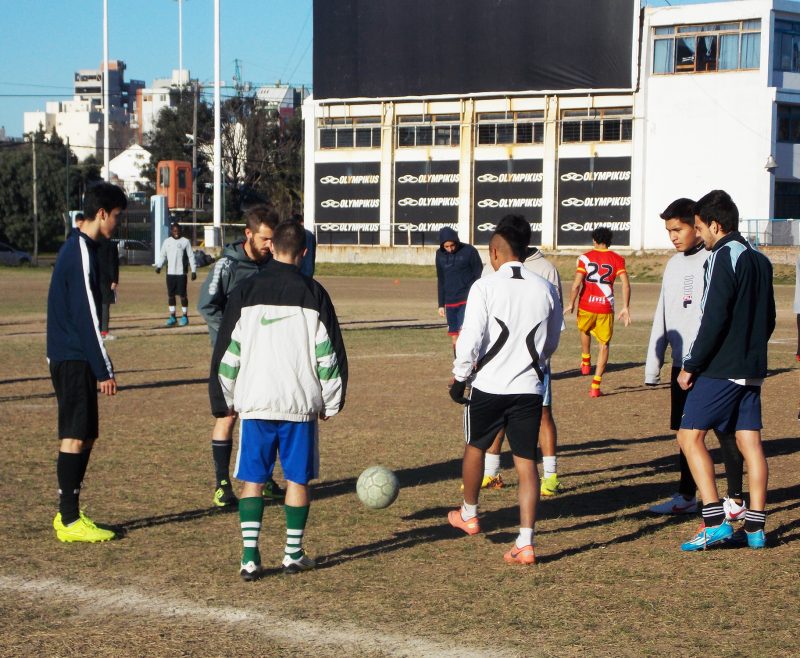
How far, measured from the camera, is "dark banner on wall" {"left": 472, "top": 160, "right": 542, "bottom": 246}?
198 ft

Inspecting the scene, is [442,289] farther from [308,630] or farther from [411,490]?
[308,630]

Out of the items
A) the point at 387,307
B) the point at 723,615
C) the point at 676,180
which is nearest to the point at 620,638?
the point at 723,615

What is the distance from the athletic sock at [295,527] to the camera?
6.09m

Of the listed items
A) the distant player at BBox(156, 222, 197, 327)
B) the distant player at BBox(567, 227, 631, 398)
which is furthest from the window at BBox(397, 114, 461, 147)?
the distant player at BBox(567, 227, 631, 398)

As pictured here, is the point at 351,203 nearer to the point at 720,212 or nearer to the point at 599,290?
the point at 599,290

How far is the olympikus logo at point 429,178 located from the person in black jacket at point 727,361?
5570cm

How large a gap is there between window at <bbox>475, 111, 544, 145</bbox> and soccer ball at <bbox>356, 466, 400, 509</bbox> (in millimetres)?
54642

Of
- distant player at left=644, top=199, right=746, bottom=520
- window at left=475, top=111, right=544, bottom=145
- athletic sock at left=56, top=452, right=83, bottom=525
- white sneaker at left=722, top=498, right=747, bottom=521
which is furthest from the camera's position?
window at left=475, top=111, right=544, bottom=145

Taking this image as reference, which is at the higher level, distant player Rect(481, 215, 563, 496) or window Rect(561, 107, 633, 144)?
window Rect(561, 107, 633, 144)

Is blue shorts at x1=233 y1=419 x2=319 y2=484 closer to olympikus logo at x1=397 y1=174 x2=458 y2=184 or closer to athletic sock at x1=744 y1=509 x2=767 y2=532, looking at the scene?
athletic sock at x1=744 y1=509 x2=767 y2=532

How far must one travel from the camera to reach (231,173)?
295 feet

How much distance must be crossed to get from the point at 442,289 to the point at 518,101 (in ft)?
152

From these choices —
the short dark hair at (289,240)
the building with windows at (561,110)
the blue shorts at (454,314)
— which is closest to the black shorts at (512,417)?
the short dark hair at (289,240)

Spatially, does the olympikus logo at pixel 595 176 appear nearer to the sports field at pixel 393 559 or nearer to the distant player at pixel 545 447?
the sports field at pixel 393 559
